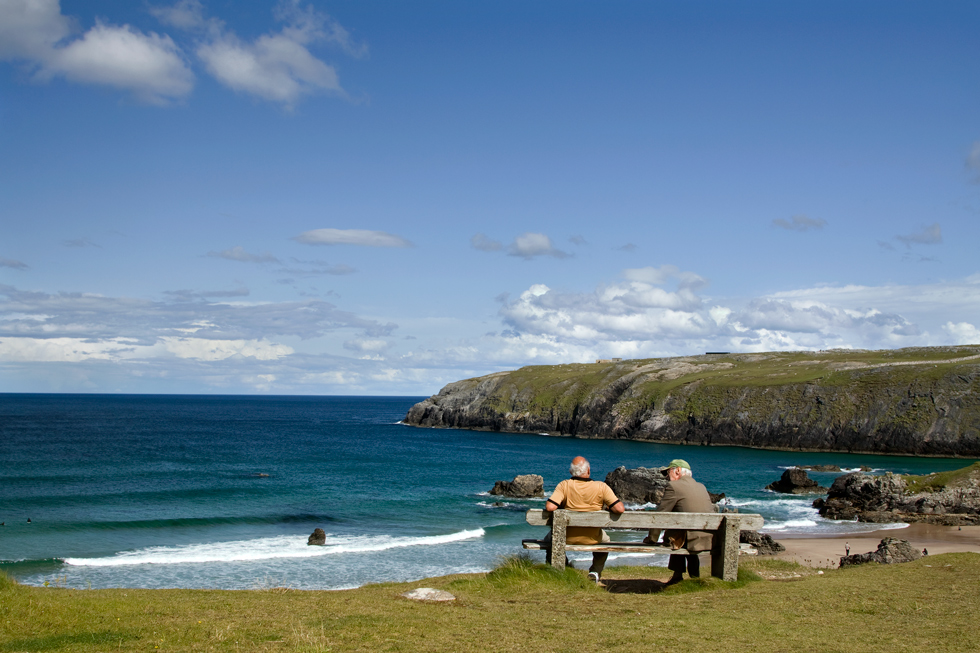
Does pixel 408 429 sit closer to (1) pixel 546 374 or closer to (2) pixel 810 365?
(1) pixel 546 374

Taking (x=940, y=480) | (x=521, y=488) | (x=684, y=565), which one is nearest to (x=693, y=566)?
(x=684, y=565)

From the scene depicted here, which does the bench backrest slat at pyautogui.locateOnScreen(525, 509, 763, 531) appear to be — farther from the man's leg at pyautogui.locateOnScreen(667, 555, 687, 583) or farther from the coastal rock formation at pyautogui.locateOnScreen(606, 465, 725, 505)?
the coastal rock formation at pyautogui.locateOnScreen(606, 465, 725, 505)

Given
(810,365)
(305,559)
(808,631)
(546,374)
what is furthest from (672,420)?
(808,631)

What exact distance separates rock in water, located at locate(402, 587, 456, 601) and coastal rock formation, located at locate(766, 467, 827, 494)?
53.4 m

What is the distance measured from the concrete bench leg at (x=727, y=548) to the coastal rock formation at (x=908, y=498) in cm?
3521

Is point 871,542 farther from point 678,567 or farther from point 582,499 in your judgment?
point 582,499

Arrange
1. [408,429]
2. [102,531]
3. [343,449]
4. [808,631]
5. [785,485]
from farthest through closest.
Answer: [408,429], [343,449], [785,485], [102,531], [808,631]

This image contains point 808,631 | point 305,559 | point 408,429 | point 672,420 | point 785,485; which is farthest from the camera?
point 408,429

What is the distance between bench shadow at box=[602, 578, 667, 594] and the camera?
1185 centimetres

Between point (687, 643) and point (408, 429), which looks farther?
point (408, 429)

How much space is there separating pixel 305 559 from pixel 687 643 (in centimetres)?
2564

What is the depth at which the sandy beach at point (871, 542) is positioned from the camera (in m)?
29.2

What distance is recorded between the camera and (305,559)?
3006 centimetres

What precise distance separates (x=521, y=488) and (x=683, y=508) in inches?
1643
